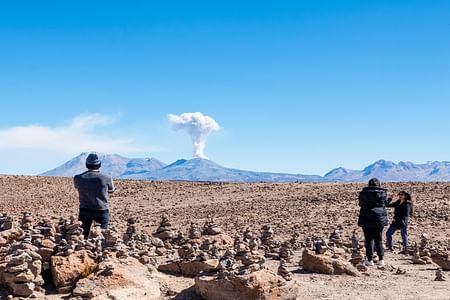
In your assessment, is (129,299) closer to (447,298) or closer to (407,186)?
(447,298)

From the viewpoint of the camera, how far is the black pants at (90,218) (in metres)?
10.5

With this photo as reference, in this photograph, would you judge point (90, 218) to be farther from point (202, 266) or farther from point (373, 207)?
point (373, 207)

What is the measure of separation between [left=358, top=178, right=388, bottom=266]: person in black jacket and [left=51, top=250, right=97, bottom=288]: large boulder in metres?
5.69

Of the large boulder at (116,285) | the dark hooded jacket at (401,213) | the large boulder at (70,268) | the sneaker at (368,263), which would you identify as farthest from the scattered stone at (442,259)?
the large boulder at (70,268)

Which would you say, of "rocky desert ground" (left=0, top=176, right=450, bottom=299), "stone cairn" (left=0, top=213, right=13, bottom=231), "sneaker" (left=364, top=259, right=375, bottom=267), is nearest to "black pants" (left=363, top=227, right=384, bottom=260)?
"sneaker" (left=364, top=259, right=375, bottom=267)

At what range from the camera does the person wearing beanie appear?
1016 centimetres

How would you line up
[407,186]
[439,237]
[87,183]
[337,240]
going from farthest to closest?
[407,186] < [439,237] < [337,240] < [87,183]

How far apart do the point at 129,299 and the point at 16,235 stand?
313 centimetres

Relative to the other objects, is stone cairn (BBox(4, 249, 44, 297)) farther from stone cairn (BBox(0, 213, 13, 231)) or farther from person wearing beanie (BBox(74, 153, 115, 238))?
stone cairn (BBox(0, 213, 13, 231))

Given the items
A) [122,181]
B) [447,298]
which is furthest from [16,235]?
[122,181]

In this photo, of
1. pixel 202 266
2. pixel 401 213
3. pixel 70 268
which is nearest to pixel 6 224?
pixel 70 268

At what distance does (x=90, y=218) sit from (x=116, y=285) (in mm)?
2060

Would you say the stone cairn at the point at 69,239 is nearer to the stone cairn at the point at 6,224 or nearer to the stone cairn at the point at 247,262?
the stone cairn at the point at 6,224

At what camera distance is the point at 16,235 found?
35.2 feet
